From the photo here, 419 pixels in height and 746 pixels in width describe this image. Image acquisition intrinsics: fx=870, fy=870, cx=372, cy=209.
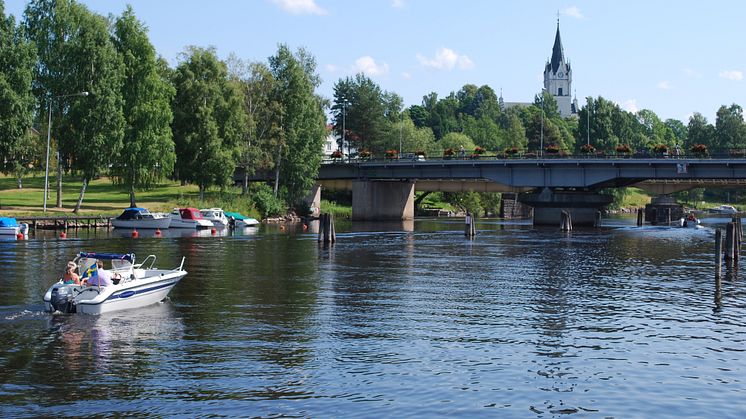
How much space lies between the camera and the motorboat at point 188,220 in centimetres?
8500

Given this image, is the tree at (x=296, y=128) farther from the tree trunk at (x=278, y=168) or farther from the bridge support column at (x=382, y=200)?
the bridge support column at (x=382, y=200)

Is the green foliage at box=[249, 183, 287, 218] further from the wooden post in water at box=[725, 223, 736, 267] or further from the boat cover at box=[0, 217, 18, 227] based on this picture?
the wooden post in water at box=[725, 223, 736, 267]

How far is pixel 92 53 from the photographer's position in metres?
85.3

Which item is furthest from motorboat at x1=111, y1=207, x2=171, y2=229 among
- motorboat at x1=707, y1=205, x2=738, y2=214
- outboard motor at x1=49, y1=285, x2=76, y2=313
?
motorboat at x1=707, y1=205, x2=738, y2=214

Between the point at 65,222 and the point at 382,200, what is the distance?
52.2 m

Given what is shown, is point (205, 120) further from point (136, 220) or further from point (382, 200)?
point (382, 200)

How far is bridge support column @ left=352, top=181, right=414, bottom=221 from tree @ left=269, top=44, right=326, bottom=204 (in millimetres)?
7709

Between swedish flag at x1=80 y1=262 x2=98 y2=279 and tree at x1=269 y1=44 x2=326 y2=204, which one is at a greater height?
tree at x1=269 y1=44 x2=326 y2=204

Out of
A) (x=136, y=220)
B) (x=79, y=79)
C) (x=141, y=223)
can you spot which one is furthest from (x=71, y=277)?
(x=79, y=79)

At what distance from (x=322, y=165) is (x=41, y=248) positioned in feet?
213

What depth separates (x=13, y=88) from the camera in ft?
267

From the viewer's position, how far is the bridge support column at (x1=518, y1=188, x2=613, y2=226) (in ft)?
341

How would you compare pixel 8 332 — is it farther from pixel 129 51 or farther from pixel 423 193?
pixel 423 193

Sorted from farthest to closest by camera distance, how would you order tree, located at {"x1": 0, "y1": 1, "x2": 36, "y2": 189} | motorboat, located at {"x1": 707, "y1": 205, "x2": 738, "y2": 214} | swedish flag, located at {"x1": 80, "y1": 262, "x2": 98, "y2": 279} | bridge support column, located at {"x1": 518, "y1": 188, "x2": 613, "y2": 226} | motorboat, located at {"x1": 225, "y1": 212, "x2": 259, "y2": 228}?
motorboat, located at {"x1": 707, "y1": 205, "x2": 738, "y2": 214} → bridge support column, located at {"x1": 518, "y1": 188, "x2": 613, "y2": 226} → motorboat, located at {"x1": 225, "y1": 212, "x2": 259, "y2": 228} → tree, located at {"x1": 0, "y1": 1, "x2": 36, "y2": 189} → swedish flag, located at {"x1": 80, "y1": 262, "x2": 98, "y2": 279}
